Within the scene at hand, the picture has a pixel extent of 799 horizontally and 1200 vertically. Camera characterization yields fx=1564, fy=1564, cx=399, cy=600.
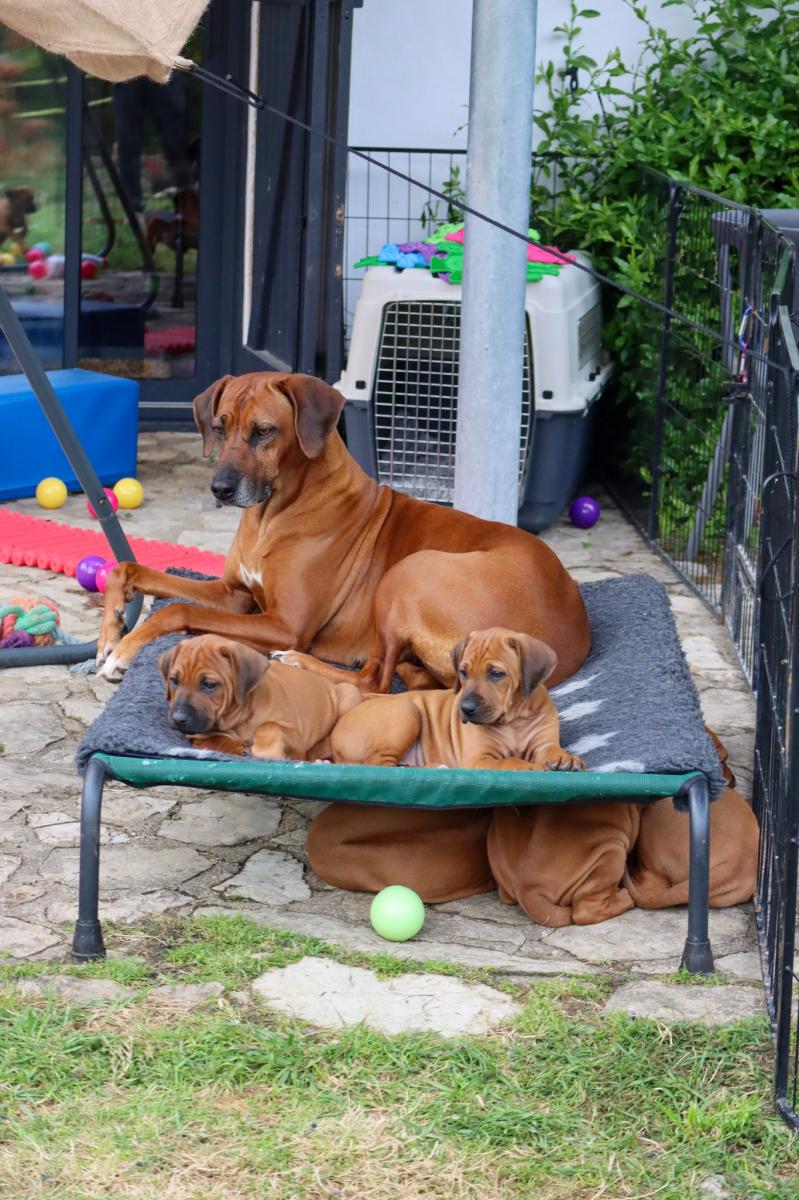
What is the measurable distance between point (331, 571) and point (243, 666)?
0.99 m

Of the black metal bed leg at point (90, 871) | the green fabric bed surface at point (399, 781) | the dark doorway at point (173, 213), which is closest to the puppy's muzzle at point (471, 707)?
the green fabric bed surface at point (399, 781)

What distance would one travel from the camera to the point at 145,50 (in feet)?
15.0

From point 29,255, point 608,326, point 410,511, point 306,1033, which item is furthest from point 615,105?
point 306,1033

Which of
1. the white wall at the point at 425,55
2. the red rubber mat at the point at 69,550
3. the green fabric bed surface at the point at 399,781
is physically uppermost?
the white wall at the point at 425,55

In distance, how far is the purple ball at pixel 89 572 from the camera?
21.4 ft

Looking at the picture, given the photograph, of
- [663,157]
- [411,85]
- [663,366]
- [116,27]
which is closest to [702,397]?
[663,366]

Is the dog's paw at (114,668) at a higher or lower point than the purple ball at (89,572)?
higher

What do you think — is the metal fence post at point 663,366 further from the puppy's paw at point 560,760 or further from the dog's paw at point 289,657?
the puppy's paw at point 560,760

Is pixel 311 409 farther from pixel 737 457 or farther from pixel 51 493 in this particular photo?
pixel 51 493

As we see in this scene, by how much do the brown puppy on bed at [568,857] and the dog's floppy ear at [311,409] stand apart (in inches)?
52.6

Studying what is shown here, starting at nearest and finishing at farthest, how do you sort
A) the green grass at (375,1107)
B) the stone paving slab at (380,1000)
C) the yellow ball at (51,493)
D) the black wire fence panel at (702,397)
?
the green grass at (375,1107) < the stone paving slab at (380,1000) < the black wire fence panel at (702,397) < the yellow ball at (51,493)

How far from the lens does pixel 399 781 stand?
3547 mm

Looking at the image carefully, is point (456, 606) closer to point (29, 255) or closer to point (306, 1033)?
point (306, 1033)

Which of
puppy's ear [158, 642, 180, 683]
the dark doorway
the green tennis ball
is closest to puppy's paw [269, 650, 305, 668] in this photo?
puppy's ear [158, 642, 180, 683]
